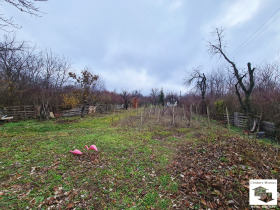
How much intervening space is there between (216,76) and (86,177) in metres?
31.5

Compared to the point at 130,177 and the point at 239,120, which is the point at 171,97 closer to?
the point at 239,120

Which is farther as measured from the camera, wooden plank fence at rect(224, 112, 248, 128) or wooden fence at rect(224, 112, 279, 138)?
wooden plank fence at rect(224, 112, 248, 128)

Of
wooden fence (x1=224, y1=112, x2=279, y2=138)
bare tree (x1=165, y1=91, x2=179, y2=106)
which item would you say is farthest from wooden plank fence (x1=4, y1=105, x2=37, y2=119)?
bare tree (x1=165, y1=91, x2=179, y2=106)

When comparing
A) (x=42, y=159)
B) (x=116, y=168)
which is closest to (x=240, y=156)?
(x=116, y=168)

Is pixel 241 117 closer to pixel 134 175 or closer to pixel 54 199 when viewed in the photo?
pixel 134 175

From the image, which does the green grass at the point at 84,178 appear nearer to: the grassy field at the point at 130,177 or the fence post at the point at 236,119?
the grassy field at the point at 130,177

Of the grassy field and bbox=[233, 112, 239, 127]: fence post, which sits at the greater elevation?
bbox=[233, 112, 239, 127]: fence post

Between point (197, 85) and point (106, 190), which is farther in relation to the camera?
point (197, 85)

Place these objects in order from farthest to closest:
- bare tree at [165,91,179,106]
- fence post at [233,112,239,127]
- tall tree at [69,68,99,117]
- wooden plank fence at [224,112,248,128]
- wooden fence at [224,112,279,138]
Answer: bare tree at [165,91,179,106]
tall tree at [69,68,99,117]
fence post at [233,112,239,127]
wooden plank fence at [224,112,248,128]
wooden fence at [224,112,279,138]

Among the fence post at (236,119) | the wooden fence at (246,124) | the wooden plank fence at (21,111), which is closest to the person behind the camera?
the wooden fence at (246,124)

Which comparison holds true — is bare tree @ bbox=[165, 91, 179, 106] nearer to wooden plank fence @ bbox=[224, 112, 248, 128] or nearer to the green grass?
wooden plank fence @ bbox=[224, 112, 248, 128]

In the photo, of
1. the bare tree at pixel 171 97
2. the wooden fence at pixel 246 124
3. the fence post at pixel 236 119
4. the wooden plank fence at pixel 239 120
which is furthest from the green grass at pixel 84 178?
the bare tree at pixel 171 97

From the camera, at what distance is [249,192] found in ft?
7.13

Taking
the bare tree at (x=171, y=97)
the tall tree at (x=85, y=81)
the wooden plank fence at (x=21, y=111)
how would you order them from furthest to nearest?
the bare tree at (x=171, y=97)
the tall tree at (x=85, y=81)
the wooden plank fence at (x=21, y=111)
